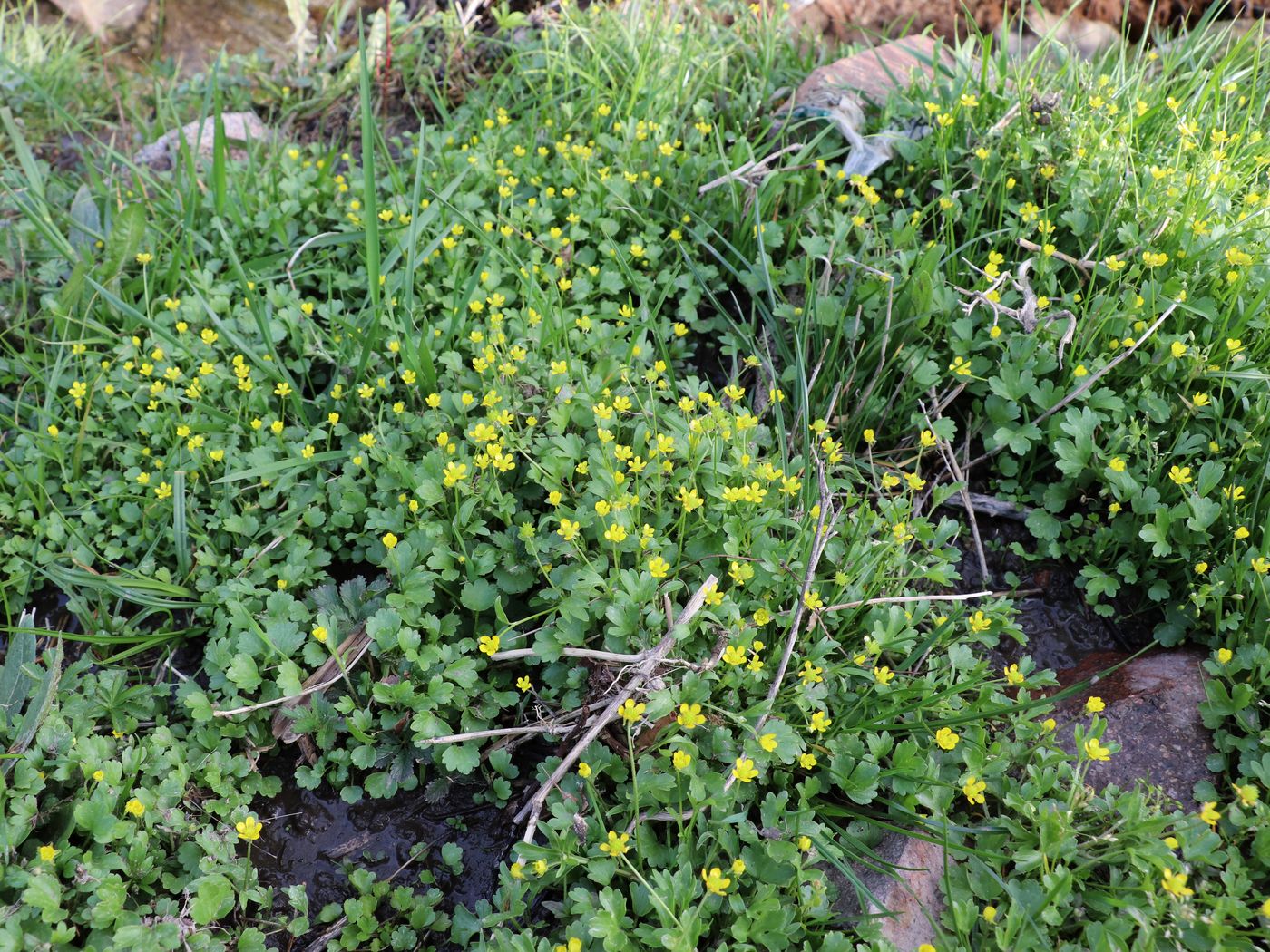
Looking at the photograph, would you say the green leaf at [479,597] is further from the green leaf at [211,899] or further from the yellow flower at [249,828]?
the green leaf at [211,899]

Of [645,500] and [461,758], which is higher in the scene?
[645,500]

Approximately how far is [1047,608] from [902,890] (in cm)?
104

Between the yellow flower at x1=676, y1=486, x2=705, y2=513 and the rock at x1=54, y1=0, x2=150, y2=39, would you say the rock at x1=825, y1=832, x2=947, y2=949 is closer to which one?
the yellow flower at x1=676, y1=486, x2=705, y2=513

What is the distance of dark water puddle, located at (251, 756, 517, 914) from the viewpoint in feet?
7.32

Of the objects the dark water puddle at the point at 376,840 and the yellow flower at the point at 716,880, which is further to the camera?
the dark water puddle at the point at 376,840

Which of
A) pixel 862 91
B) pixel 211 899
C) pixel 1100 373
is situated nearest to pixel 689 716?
pixel 211 899

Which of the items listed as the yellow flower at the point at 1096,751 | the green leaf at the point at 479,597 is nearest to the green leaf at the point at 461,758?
the green leaf at the point at 479,597

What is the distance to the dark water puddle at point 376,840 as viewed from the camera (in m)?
2.23

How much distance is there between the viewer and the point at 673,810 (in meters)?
2.03

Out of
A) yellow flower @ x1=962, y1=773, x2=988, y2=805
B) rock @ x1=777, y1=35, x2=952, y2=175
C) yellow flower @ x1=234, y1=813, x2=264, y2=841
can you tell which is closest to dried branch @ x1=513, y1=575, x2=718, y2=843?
yellow flower @ x1=234, y1=813, x2=264, y2=841

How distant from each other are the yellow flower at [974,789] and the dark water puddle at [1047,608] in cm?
60

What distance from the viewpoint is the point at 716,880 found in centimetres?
187

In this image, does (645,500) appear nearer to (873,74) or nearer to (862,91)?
(862,91)

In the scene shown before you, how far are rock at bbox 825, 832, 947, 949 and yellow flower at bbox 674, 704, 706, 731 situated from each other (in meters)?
0.46
